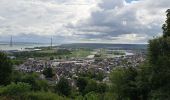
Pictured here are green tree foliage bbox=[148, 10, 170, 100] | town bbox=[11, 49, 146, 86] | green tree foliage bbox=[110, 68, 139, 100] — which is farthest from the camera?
town bbox=[11, 49, 146, 86]

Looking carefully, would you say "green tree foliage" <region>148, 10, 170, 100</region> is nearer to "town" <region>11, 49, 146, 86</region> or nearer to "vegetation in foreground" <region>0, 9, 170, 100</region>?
"vegetation in foreground" <region>0, 9, 170, 100</region>

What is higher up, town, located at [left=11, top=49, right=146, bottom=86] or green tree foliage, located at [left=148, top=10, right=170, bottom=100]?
green tree foliage, located at [left=148, top=10, right=170, bottom=100]

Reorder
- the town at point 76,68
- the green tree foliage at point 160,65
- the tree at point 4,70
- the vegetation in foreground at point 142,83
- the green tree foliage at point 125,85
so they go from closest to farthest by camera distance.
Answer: the vegetation in foreground at point 142,83
the green tree foliage at point 160,65
the green tree foliage at point 125,85
the tree at point 4,70
the town at point 76,68

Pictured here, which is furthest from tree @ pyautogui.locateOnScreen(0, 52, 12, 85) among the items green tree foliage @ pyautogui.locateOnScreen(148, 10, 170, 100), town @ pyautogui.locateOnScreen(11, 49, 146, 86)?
green tree foliage @ pyautogui.locateOnScreen(148, 10, 170, 100)

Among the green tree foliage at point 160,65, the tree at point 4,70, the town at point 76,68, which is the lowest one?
the town at point 76,68

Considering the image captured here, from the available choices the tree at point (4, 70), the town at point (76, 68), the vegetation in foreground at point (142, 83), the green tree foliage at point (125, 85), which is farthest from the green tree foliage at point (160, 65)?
the tree at point (4, 70)

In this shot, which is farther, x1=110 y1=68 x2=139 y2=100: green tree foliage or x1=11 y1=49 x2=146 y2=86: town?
x1=11 y1=49 x2=146 y2=86: town

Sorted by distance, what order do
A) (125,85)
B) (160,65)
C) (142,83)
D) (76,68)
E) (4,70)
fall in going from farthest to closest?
1. (76,68)
2. (4,70)
3. (125,85)
4. (142,83)
5. (160,65)

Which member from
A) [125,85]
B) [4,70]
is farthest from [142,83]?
[4,70]

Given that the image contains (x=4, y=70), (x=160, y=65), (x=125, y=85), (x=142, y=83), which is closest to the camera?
(x=160, y=65)

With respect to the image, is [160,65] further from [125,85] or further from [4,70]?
[4,70]

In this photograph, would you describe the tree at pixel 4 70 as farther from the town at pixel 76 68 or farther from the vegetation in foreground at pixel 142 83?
the vegetation in foreground at pixel 142 83
